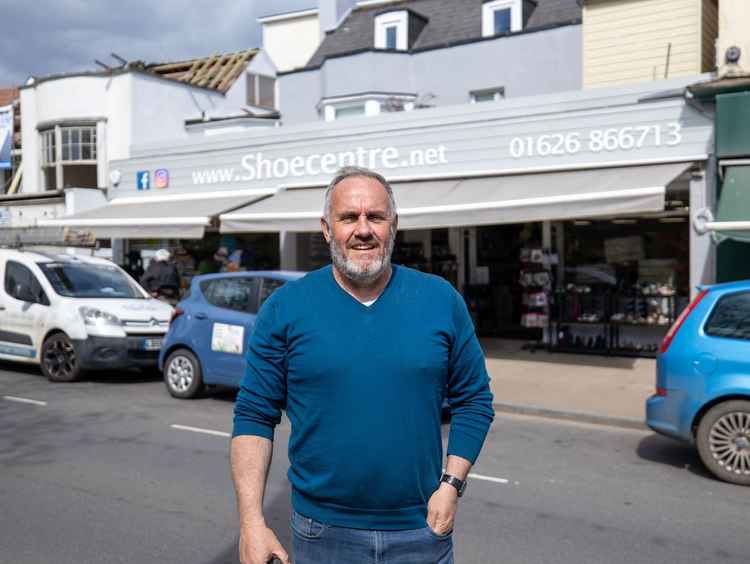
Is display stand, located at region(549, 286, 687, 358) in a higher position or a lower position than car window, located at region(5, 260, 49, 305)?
lower

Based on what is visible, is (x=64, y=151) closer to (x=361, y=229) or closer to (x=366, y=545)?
(x=361, y=229)

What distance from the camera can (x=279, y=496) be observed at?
5.71 meters

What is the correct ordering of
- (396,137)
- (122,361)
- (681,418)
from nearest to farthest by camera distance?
(681,418)
(122,361)
(396,137)

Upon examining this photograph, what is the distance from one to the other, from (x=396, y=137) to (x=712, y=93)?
215 inches

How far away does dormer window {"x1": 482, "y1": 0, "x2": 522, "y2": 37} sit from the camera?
67.7 ft

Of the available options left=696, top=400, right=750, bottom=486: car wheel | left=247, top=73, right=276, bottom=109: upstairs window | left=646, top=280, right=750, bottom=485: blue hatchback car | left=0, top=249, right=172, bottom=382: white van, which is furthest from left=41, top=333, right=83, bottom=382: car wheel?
left=247, top=73, right=276, bottom=109: upstairs window

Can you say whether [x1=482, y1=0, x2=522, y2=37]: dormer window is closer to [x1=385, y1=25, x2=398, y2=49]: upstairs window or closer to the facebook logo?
[x1=385, y1=25, x2=398, y2=49]: upstairs window

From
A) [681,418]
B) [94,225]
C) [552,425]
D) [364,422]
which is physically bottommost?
[552,425]

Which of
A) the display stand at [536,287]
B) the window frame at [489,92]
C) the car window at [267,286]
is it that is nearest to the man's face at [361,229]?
the car window at [267,286]

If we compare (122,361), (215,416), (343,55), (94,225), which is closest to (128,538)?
(215,416)

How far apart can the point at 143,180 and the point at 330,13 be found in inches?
440

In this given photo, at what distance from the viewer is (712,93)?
11.2 meters

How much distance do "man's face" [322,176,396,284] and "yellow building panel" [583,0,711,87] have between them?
13.7 metres

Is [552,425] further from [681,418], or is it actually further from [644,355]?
[644,355]
